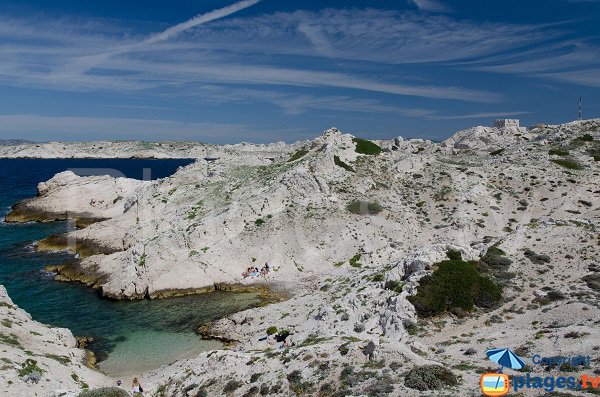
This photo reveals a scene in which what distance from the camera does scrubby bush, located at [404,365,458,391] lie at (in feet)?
54.8

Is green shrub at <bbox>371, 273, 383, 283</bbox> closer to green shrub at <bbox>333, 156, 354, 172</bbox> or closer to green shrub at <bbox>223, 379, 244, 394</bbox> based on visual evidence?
green shrub at <bbox>223, 379, 244, 394</bbox>

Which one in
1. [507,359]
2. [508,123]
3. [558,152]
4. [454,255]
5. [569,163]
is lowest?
[454,255]

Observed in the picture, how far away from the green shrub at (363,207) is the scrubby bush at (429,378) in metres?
36.0

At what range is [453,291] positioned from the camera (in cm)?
2786

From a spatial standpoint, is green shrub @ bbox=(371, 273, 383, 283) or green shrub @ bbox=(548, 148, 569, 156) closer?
green shrub @ bbox=(371, 273, 383, 283)

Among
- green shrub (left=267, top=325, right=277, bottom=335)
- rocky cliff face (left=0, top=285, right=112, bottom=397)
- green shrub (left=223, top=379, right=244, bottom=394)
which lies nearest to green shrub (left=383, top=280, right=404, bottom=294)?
green shrub (left=267, top=325, right=277, bottom=335)

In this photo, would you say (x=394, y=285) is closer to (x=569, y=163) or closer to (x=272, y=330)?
(x=272, y=330)

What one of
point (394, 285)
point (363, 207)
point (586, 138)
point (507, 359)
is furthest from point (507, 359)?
point (586, 138)

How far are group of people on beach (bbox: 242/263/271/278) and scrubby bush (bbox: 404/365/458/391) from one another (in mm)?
29084

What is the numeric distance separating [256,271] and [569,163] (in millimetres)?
48551

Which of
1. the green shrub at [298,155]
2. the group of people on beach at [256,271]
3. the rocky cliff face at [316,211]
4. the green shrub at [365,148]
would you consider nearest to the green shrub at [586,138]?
the rocky cliff face at [316,211]

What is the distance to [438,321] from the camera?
26.3 meters

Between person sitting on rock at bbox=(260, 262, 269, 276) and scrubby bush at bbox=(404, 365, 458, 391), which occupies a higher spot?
scrubby bush at bbox=(404, 365, 458, 391)

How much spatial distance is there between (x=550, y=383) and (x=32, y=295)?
44742 mm
